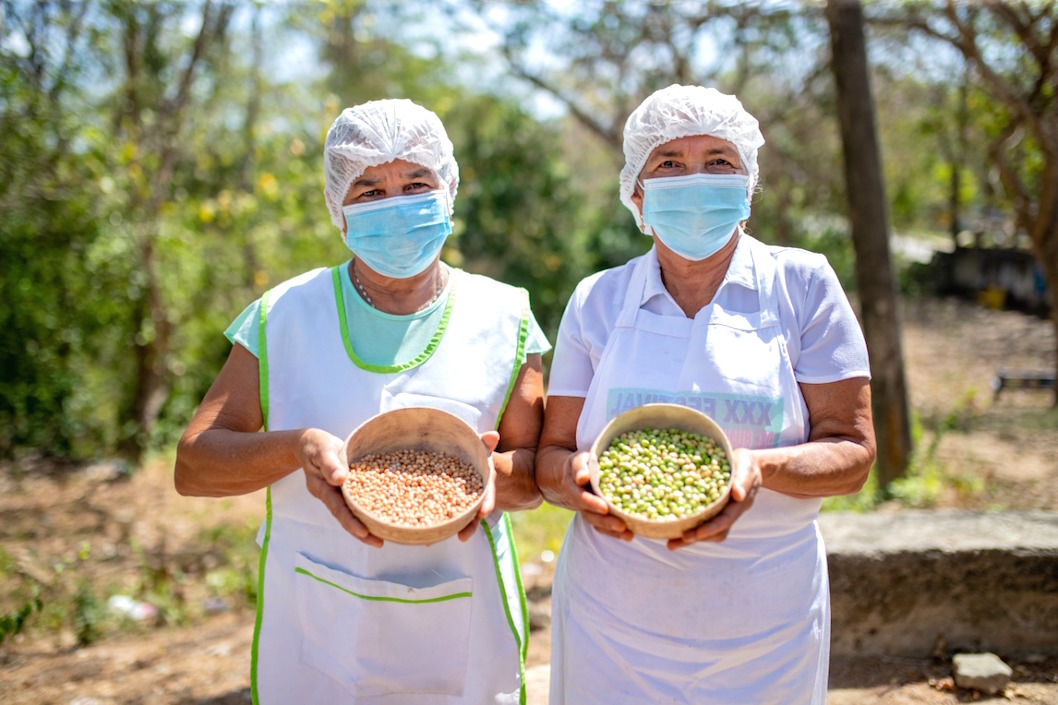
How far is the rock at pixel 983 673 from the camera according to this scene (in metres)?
3.52

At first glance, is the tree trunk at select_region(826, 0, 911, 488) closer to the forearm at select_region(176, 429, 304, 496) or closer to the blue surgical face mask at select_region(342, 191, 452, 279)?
the blue surgical face mask at select_region(342, 191, 452, 279)

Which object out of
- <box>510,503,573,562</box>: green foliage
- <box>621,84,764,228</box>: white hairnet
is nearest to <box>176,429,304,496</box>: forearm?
<box>621,84,764,228</box>: white hairnet

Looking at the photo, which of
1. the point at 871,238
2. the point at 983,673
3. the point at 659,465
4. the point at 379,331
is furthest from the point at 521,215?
the point at 659,465

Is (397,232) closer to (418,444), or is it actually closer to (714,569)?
(418,444)

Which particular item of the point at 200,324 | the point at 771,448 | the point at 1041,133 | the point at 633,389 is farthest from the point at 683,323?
the point at 200,324

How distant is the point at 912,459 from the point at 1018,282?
1290cm

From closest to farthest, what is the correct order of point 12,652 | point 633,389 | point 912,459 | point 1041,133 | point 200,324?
point 633,389
point 12,652
point 912,459
point 1041,133
point 200,324

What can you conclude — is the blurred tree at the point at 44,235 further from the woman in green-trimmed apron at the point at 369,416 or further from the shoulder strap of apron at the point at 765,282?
the shoulder strap of apron at the point at 765,282

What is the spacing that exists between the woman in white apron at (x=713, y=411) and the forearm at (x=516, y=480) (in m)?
0.06

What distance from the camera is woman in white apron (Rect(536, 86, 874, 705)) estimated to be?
214 cm

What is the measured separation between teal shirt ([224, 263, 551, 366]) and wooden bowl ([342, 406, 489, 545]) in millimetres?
203

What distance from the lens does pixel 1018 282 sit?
55.8 feet

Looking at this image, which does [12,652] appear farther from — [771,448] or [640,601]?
[771,448]

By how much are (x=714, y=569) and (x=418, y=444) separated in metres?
0.80
